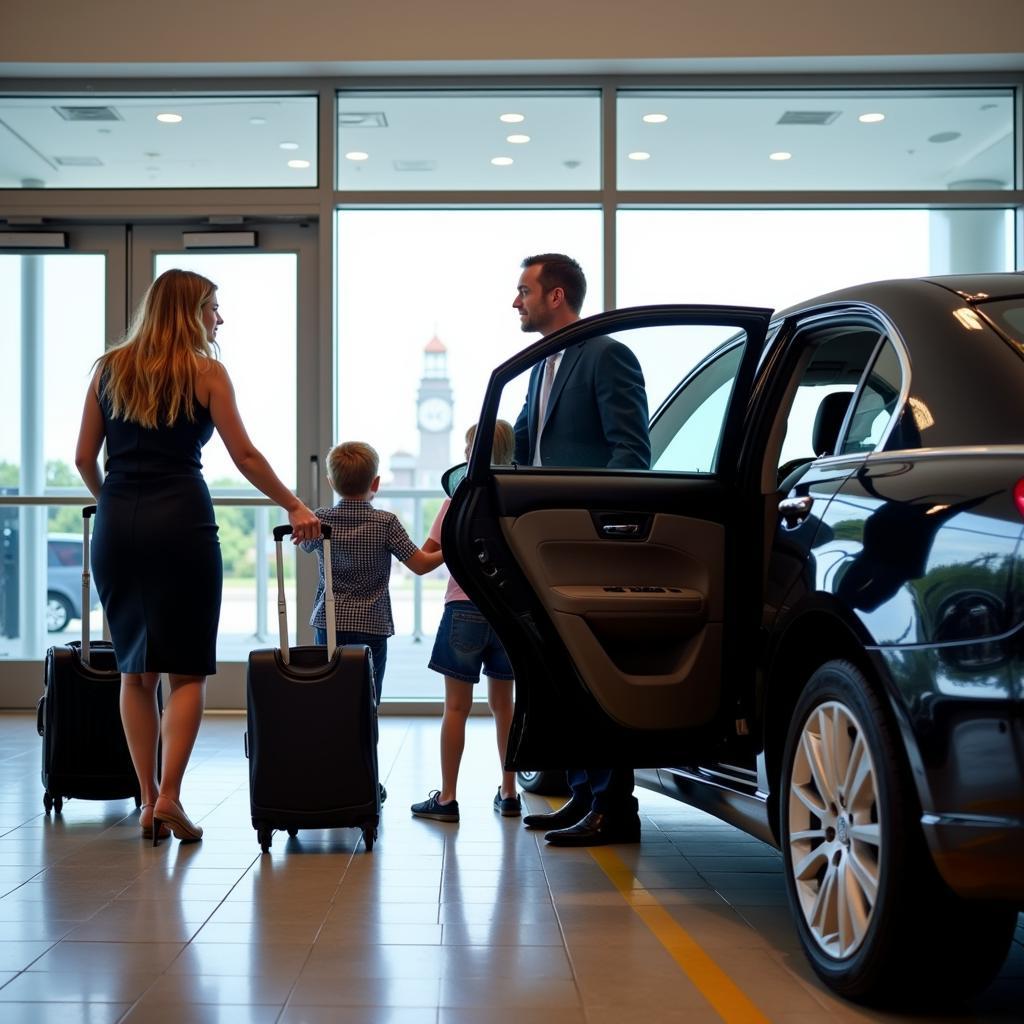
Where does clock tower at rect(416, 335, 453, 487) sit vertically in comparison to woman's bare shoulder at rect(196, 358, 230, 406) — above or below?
above

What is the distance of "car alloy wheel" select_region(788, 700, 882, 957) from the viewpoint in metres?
2.64

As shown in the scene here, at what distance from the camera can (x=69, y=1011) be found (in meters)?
2.67

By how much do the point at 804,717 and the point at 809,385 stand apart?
1.28 m

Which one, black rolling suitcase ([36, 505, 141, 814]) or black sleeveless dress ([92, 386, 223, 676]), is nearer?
black sleeveless dress ([92, 386, 223, 676])

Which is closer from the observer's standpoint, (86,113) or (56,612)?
(86,113)

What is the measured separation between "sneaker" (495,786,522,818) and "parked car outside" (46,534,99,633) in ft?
13.6

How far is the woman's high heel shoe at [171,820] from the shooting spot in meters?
4.33

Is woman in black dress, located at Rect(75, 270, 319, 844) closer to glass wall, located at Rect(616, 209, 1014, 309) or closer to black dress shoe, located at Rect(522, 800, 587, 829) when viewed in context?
black dress shoe, located at Rect(522, 800, 587, 829)

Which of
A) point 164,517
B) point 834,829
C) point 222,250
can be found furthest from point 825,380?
point 222,250

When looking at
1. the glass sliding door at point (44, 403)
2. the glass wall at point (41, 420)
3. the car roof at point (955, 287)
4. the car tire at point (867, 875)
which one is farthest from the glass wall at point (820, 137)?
the car tire at point (867, 875)

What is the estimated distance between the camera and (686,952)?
3.14 meters

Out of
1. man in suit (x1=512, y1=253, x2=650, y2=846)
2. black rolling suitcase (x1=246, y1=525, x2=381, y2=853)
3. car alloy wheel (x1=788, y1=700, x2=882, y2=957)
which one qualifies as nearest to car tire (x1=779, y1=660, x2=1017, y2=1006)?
car alloy wheel (x1=788, y1=700, x2=882, y2=957)

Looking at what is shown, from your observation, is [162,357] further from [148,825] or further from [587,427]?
[148,825]

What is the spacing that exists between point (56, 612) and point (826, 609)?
656 centimetres
